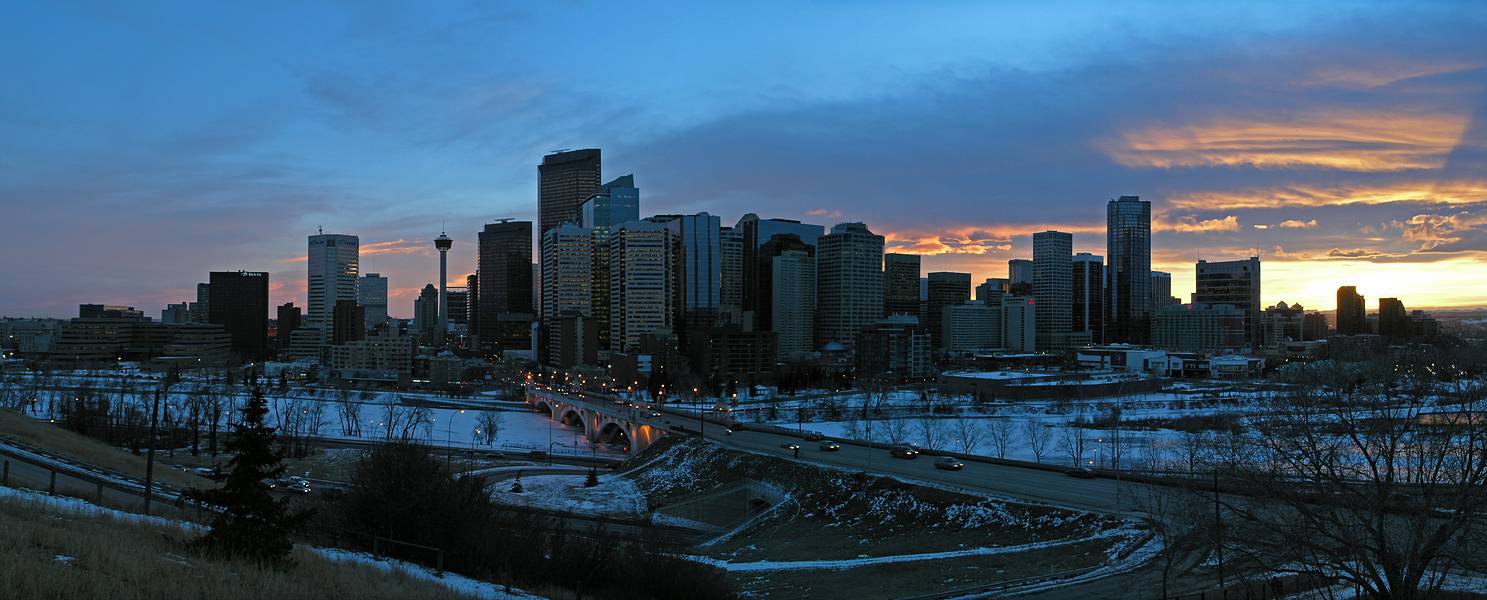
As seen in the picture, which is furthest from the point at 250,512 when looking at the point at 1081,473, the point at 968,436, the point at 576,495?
the point at 968,436

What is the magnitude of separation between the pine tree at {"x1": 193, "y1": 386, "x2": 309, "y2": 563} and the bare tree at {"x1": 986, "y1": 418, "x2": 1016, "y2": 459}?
49.3 meters

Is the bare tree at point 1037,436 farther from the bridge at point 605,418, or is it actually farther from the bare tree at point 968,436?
the bridge at point 605,418

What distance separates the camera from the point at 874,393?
12544 cm

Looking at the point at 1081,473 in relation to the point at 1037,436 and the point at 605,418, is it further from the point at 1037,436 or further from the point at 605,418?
the point at 605,418

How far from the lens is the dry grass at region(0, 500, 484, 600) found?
1255 cm

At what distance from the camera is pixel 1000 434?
78.9 m

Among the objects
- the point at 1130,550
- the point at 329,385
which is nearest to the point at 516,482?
the point at 1130,550

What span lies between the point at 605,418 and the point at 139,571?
77.0 metres

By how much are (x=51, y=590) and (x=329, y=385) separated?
15502cm

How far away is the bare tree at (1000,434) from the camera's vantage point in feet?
225

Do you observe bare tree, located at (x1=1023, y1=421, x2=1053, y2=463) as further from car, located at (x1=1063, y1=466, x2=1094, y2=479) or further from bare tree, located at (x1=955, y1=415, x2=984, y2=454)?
car, located at (x1=1063, y1=466, x2=1094, y2=479)

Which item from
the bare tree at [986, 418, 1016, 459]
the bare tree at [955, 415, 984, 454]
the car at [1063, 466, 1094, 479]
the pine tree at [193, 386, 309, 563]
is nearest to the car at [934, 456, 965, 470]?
the car at [1063, 466, 1094, 479]

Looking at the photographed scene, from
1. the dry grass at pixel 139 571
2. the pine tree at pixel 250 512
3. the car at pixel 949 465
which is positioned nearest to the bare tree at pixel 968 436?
the car at pixel 949 465

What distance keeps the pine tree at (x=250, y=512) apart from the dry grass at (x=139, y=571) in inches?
17.6
